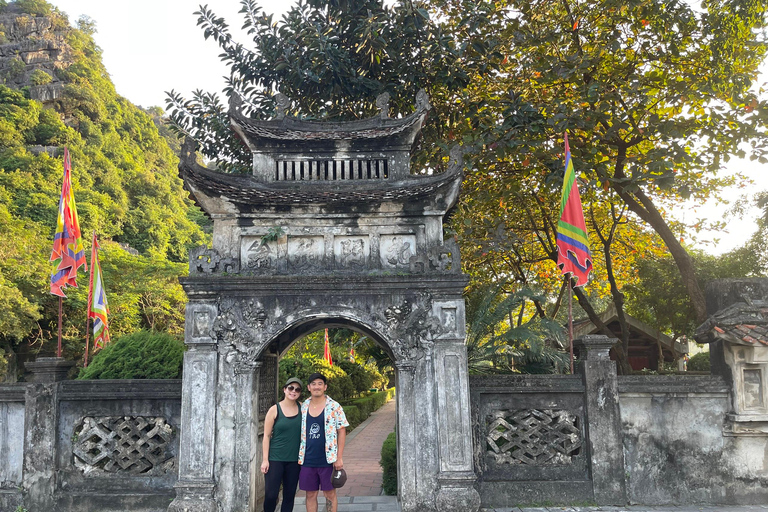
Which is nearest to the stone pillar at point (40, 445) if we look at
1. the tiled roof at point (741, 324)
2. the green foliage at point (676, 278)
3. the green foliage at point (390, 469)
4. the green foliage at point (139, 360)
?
the green foliage at point (139, 360)

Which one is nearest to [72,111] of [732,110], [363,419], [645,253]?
[363,419]

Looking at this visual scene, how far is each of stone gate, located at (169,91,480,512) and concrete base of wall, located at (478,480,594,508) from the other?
0.78m

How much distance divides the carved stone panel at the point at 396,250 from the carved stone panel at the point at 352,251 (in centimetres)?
24

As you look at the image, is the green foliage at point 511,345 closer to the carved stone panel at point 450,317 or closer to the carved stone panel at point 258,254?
the carved stone panel at point 450,317

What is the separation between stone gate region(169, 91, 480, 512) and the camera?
756 centimetres

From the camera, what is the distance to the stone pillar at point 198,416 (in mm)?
7375

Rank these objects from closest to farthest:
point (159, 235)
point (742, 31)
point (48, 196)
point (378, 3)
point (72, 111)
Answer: point (742, 31) → point (378, 3) → point (48, 196) → point (159, 235) → point (72, 111)

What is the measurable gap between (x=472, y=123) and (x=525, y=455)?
25.2 ft

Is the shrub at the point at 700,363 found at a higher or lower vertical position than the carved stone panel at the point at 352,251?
lower

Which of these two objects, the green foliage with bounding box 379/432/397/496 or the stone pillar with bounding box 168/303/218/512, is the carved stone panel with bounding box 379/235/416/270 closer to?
the stone pillar with bounding box 168/303/218/512

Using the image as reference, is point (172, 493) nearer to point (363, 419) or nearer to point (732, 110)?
point (732, 110)

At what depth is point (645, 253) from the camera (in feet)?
61.2

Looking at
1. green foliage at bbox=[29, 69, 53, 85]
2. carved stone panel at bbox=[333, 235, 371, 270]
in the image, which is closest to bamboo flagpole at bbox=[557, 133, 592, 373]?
carved stone panel at bbox=[333, 235, 371, 270]

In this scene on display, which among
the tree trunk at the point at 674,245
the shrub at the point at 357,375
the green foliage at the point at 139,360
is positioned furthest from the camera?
the shrub at the point at 357,375
